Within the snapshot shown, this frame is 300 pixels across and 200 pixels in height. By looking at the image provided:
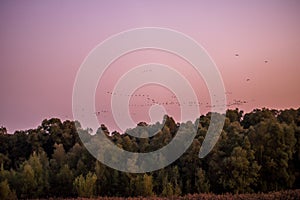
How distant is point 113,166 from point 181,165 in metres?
4.80

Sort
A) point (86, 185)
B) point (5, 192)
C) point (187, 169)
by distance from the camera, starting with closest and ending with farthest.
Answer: point (5, 192), point (86, 185), point (187, 169)

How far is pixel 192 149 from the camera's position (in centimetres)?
3466

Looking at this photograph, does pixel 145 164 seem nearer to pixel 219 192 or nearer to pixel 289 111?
pixel 219 192

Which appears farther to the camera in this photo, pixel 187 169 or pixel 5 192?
pixel 187 169

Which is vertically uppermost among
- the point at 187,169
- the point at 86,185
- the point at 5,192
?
the point at 187,169

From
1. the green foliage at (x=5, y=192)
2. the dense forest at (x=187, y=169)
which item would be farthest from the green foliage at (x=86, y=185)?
the green foliage at (x=5, y=192)

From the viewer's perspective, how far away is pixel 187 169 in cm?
3472

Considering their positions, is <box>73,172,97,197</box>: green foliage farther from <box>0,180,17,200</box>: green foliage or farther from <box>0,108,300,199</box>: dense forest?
<box>0,180,17,200</box>: green foliage

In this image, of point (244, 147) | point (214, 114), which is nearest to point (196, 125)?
point (214, 114)

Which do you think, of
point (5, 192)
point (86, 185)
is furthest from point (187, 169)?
point (5, 192)

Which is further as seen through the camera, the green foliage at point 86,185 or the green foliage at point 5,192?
the green foliage at point 86,185

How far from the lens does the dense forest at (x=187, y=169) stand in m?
33.2

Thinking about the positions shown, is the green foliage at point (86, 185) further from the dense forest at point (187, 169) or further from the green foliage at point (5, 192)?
the green foliage at point (5, 192)

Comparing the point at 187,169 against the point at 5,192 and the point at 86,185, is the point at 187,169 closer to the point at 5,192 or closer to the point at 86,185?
the point at 86,185
